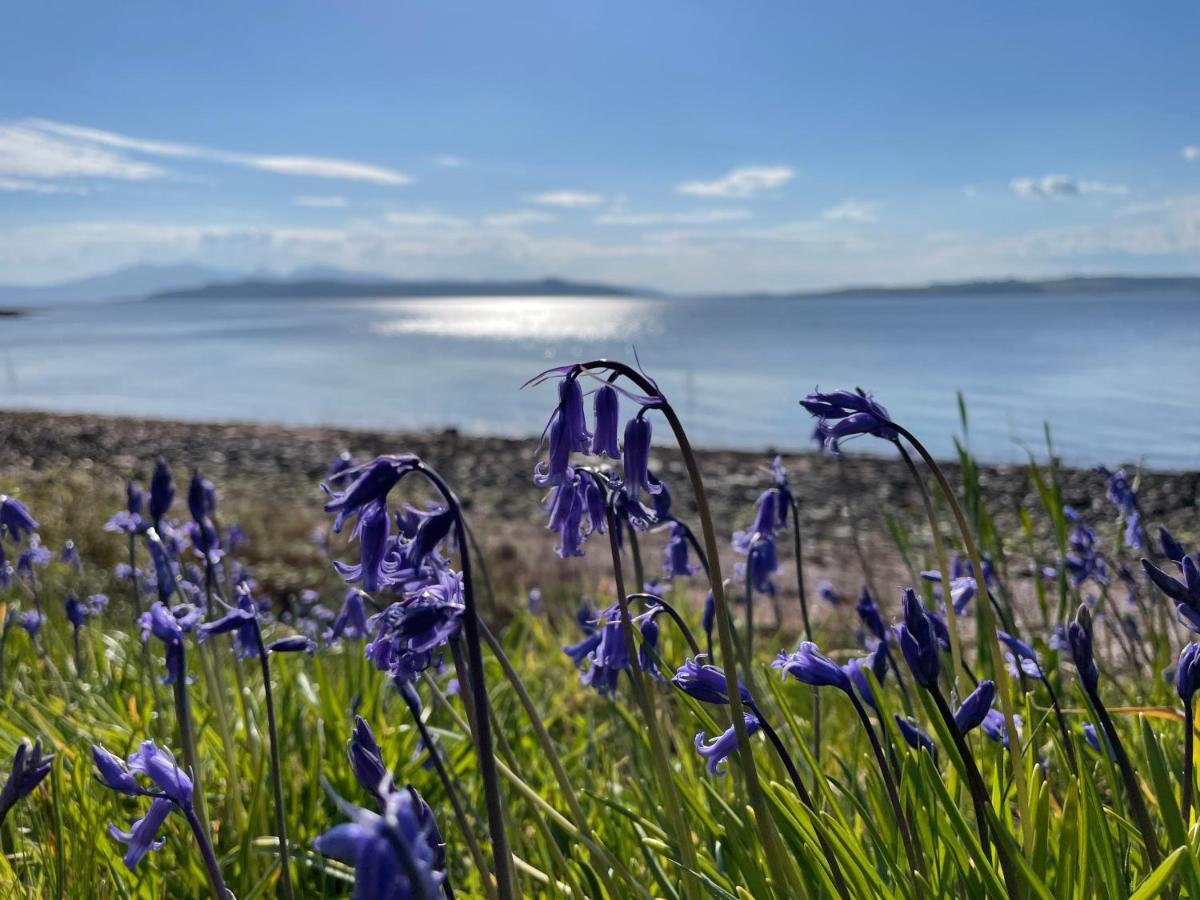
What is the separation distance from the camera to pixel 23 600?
23.5 ft

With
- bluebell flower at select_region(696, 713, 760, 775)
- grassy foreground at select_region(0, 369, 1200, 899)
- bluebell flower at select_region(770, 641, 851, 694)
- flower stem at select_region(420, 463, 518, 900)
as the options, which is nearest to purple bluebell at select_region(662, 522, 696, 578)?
grassy foreground at select_region(0, 369, 1200, 899)

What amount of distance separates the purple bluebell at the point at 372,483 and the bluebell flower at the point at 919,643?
822mm

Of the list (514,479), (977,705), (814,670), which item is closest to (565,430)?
(814,670)

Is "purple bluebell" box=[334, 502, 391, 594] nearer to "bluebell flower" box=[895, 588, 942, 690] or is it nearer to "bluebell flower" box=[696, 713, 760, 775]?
"bluebell flower" box=[696, 713, 760, 775]

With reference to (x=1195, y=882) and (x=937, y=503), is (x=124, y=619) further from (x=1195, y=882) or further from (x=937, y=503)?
(x=937, y=503)

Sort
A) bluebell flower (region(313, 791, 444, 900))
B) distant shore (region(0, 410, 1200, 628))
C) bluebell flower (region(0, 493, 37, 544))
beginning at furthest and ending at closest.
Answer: distant shore (region(0, 410, 1200, 628)) → bluebell flower (region(0, 493, 37, 544)) → bluebell flower (region(313, 791, 444, 900))

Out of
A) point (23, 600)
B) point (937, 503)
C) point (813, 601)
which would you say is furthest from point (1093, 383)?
point (23, 600)

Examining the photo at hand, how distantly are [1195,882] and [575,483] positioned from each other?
124 centimetres

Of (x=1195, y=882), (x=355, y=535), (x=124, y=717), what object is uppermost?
(x=355, y=535)

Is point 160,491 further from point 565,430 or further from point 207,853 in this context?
point 565,430

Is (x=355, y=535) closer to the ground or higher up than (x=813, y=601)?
higher up

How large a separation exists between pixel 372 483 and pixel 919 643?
911mm

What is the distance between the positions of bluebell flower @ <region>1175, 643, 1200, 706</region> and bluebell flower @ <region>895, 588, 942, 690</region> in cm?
52

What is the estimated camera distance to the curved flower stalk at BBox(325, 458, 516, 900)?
144cm
